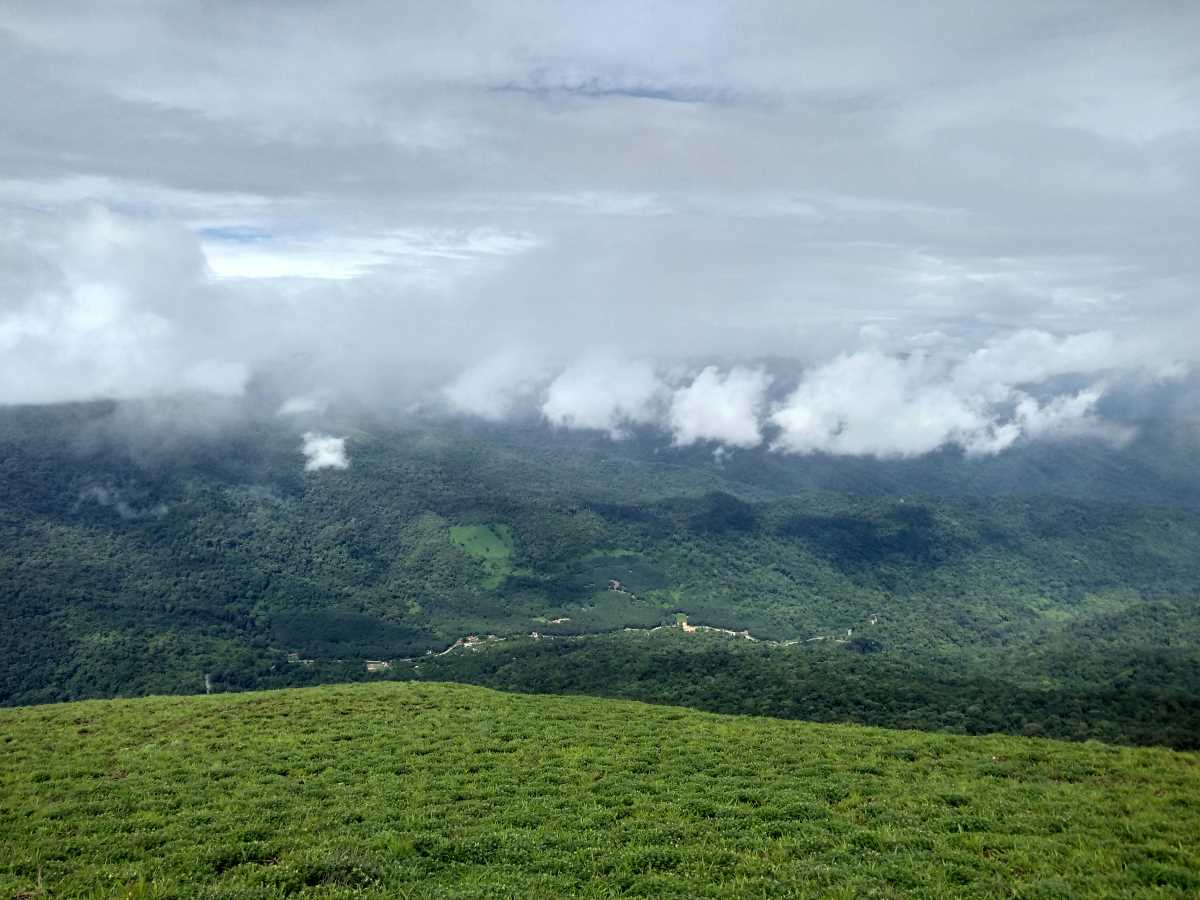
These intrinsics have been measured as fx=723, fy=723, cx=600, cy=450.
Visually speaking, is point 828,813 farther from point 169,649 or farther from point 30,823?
point 169,649

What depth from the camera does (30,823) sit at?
68.6 ft

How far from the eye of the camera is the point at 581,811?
71.3 ft

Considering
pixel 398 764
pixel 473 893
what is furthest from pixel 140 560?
pixel 473 893

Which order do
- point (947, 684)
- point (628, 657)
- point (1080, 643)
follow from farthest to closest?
point (1080, 643), point (628, 657), point (947, 684)

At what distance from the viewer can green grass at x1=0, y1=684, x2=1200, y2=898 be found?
16641 millimetres

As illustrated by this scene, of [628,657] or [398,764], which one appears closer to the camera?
[398,764]

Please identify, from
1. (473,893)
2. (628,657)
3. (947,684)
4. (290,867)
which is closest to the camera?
(473,893)

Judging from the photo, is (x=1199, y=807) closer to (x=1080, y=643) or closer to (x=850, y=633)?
(x=1080, y=643)

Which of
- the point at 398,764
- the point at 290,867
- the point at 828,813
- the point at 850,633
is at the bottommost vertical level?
the point at 850,633

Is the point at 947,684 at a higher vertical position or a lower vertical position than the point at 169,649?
higher

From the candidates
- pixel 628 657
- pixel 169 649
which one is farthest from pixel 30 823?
pixel 169 649

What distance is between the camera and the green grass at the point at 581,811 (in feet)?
54.6

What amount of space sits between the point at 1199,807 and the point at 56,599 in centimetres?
19219

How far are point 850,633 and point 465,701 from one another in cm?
17439
